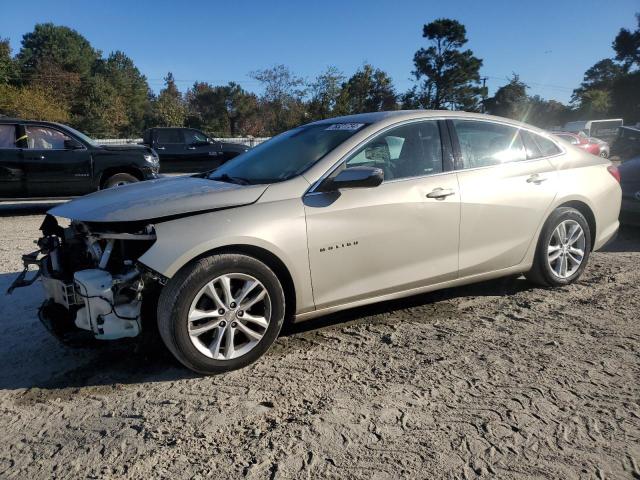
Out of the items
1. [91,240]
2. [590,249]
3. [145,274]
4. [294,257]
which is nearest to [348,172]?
[294,257]

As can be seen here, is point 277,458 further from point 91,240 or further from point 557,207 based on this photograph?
point 557,207

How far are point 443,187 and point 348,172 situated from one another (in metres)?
0.88

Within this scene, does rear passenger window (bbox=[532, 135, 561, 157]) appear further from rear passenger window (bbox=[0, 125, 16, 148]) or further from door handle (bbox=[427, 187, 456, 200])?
rear passenger window (bbox=[0, 125, 16, 148])

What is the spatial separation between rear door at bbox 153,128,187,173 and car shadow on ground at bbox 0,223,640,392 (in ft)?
38.7

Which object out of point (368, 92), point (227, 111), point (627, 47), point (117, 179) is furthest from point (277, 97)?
point (627, 47)

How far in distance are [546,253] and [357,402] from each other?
8.48 feet

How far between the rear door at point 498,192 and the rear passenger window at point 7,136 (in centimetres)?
822

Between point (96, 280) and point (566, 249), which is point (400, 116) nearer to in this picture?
point (566, 249)

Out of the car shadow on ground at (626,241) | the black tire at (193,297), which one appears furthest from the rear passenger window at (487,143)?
the car shadow on ground at (626,241)

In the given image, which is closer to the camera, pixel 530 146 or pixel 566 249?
pixel 530 146

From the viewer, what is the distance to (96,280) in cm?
291

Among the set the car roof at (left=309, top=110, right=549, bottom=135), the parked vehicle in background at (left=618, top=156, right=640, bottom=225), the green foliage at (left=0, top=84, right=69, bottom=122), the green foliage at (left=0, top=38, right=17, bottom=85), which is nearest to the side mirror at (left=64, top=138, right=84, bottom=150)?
the car roof at (left=309, top=110, right=549, bottom=135)

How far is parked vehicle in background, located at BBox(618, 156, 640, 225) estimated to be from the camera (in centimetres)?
655

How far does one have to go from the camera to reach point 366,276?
350 cm
